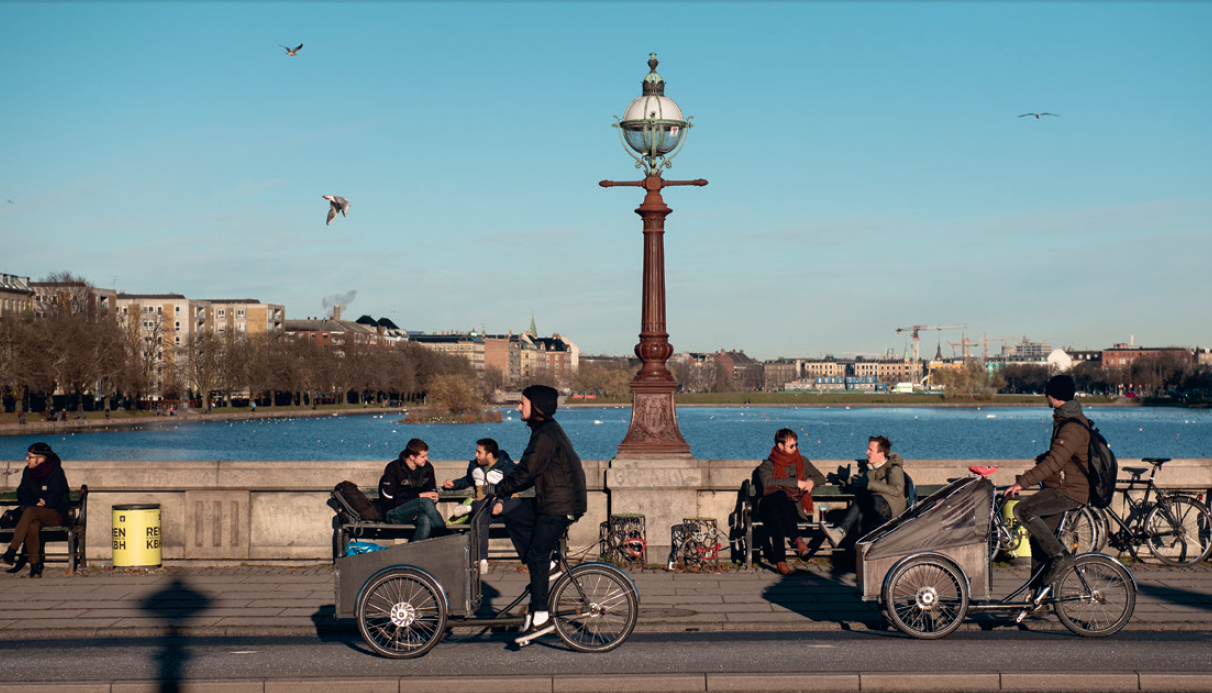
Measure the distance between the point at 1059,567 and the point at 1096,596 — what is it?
1.11 feet

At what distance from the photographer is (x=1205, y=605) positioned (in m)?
9.59

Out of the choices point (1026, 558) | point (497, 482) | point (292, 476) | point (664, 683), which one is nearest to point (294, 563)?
point (292, 476)

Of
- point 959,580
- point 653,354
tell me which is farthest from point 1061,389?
point 653,354

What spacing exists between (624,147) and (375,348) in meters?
132

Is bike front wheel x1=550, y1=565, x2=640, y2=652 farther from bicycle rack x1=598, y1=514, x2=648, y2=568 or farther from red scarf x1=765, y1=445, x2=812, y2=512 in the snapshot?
red scarf x1=765, y1=445, x2=812, y2=512

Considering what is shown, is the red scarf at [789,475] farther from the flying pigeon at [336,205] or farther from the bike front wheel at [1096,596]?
the flying pigeon at [336,205]

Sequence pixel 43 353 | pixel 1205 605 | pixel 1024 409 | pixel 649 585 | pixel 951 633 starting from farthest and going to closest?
pixel 1024 409 < pixel 43 353 < pixel 649 585 < pixel 1205 605 < pixel 951 633

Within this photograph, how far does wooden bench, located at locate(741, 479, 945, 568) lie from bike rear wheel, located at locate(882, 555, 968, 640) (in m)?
3.04

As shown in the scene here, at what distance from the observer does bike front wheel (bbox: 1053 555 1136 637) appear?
842 cm

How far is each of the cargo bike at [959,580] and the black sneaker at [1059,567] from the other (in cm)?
4

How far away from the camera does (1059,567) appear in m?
8.47

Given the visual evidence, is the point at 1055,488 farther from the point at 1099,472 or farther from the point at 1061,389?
the point at 1061,389

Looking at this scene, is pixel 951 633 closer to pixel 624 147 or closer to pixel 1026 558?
pixel 1026 558

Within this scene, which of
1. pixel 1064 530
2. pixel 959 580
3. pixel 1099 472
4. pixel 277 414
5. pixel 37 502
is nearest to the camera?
pixel 959 580
